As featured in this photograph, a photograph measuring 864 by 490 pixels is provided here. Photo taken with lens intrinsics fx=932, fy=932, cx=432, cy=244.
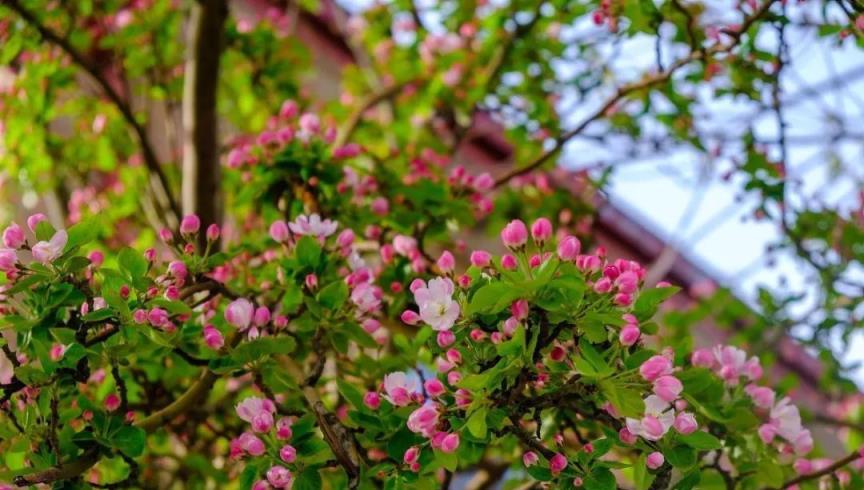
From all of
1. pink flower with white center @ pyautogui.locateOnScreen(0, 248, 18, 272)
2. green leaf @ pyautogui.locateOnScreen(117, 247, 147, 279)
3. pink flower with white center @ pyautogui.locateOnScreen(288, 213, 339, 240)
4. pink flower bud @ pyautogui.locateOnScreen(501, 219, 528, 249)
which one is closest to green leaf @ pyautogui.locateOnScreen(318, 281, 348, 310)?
pink flower with white center @ pyautogui.locateOnScreen(288, 213, 339, 240)

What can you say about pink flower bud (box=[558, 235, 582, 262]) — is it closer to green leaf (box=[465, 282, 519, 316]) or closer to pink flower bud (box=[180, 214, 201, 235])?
green leaf (box=[465, 282, 519, 316])

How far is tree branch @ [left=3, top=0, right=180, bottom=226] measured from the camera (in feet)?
10.1

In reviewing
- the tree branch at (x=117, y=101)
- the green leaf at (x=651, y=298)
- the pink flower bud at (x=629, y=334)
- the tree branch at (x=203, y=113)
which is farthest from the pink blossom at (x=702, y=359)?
the tree branch at (x=117, y=101)

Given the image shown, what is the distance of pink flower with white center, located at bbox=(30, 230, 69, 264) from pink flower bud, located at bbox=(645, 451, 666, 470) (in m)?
1.09

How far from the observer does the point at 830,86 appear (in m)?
4.69

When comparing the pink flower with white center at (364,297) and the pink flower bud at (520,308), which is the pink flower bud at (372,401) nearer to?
the pink flower with white center at (364,297)

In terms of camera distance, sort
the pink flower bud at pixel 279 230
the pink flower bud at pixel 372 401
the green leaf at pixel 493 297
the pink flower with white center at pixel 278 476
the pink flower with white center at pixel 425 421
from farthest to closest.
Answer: the pink flower bud at pixel 279 230, the pink flower bud at pixel 372 401, the pink flower with white center at pixel 278 476, the pink flower with white center at pixel 425 421, the green leaf at pixel 493 297

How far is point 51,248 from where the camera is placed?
163 centimetres

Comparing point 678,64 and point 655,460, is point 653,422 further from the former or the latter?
point 678,64

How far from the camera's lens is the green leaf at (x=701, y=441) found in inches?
63.3

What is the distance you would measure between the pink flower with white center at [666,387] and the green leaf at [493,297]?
0.90 feet

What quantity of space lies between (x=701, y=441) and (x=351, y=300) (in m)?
0.76

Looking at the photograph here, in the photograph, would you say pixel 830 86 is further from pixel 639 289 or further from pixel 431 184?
pixel 639 289

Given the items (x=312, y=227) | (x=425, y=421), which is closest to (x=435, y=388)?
(x=425, y=421)
